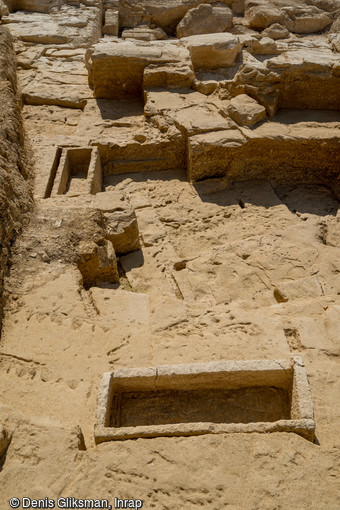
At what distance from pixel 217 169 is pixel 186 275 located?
203 centimetres

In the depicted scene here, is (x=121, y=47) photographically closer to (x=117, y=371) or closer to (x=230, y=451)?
(x=117, y=371)

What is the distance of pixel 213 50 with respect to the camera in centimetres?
754

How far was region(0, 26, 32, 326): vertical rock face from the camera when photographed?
3.53 m

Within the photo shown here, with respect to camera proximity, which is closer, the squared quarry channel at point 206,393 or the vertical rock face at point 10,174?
the squared quarry channel at point 206,393

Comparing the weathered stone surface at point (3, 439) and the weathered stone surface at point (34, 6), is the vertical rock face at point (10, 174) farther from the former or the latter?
the weathered stone surface at point (34, 6)

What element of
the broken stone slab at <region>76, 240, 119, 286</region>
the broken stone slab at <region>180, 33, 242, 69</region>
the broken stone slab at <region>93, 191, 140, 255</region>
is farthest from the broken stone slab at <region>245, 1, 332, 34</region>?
the broken stone slab at <region>76, 240, 119, 286</region>

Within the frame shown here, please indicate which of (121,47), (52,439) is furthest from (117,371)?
(121,47)

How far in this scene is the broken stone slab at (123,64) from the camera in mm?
6621

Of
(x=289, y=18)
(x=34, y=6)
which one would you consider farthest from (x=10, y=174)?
(x=289, y=18)

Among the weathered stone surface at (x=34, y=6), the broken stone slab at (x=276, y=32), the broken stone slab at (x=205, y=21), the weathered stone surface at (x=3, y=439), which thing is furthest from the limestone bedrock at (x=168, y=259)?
the broken stone slab at (x=205, y=21)

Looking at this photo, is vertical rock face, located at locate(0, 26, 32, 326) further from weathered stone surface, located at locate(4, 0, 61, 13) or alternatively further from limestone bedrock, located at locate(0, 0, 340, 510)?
weathered stone surface, located at locate(4, 0, 61, 13)

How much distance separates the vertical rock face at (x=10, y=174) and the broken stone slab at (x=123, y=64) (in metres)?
1.48

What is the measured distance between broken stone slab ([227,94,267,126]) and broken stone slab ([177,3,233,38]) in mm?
5006

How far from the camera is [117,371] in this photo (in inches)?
99.6
